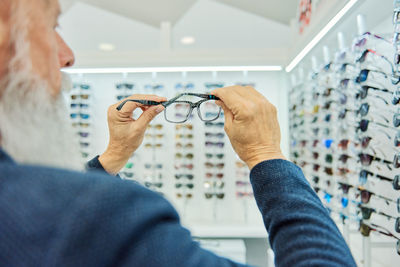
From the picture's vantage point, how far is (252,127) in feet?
2.24

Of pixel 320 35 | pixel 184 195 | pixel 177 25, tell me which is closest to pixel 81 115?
pixel 184 195

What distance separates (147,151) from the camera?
118 inches

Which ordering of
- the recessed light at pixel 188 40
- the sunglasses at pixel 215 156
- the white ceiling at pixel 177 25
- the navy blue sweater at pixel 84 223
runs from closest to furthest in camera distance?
the navy blue sweater at pixel 84 223
the sunglasses at pixel 215 156
the white ceiling at pixel 177 25
the recessed light at pixel 188 40

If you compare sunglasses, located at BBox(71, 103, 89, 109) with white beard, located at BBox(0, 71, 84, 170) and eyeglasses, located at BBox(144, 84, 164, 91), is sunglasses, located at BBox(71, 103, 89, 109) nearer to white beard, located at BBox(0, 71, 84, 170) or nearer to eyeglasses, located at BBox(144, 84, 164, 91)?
eyeglasses, located at BBox(144, 84, 164, 91)

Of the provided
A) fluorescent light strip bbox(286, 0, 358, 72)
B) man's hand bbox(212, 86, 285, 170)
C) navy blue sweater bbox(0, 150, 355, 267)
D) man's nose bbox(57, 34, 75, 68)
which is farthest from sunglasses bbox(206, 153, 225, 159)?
navy blue sweater bbox(0, 150, 355, 267)

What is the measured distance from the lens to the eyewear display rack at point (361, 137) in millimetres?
1294

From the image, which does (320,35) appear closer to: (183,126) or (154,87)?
(183,126)

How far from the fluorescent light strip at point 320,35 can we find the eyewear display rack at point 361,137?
10 centimetres

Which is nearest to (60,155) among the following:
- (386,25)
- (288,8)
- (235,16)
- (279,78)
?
(386,25)

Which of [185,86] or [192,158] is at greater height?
[185,86]

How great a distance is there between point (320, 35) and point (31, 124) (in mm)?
1717

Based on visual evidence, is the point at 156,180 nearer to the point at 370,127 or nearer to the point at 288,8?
the point at 370,127

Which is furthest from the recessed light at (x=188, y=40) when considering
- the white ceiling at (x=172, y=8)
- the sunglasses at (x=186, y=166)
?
the sunglasses at (x=186, y=166)

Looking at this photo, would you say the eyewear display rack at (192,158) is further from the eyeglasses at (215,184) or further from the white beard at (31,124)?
the white beard at (31,124)
